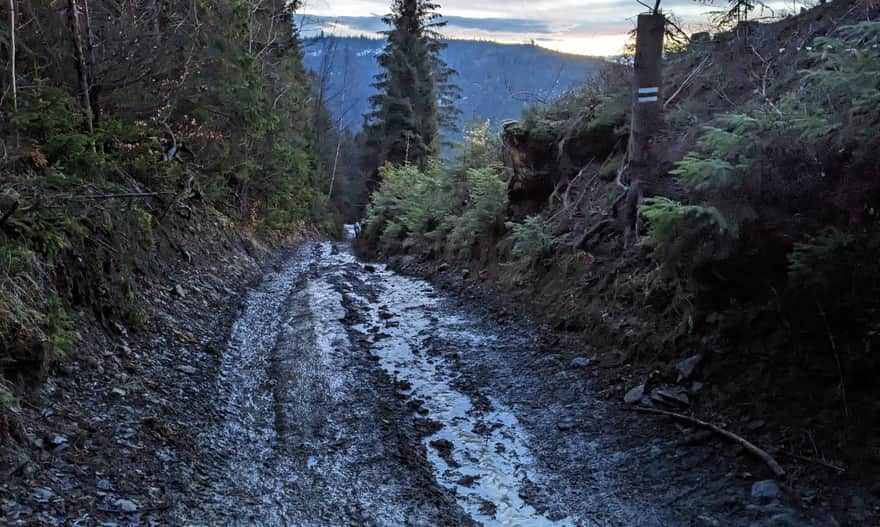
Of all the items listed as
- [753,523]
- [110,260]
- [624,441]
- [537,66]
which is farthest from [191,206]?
[537,66]

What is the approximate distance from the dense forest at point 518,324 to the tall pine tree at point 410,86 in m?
21.4

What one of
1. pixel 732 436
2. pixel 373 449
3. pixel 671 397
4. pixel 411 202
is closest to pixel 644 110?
pixel 671 397

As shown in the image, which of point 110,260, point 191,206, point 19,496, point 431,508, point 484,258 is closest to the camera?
point 19,496

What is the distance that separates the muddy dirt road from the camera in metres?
4.33

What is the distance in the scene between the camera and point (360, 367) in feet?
24.7

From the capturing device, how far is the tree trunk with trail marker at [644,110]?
7.84 metres

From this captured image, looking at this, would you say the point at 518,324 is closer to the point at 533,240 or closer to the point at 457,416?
the point at 533,240

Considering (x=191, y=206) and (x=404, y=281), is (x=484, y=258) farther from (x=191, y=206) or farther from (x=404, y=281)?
(x=191, y=206)

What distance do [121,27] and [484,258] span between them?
8403 mm

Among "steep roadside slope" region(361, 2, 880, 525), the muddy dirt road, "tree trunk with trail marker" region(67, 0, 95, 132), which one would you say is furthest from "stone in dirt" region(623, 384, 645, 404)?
"tree trunk with trail marker" region(67, 0, 95, 132)

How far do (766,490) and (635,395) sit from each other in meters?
1.78

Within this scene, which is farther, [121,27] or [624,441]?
[121,27]

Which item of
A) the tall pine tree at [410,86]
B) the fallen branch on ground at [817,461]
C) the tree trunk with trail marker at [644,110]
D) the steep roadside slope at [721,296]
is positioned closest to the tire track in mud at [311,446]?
the steep roadside slope at [721,296]

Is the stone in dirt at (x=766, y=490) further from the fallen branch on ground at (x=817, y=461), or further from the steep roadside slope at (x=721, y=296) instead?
the fallen branch on ground at (x=817, y=461)
